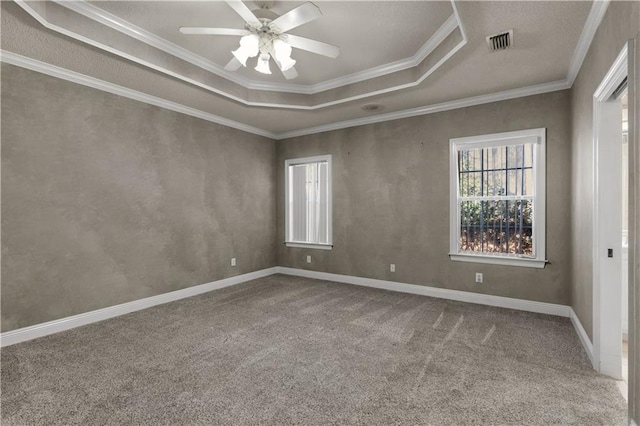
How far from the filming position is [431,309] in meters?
3.88

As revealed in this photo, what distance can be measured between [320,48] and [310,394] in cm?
267

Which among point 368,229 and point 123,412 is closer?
point 123,412

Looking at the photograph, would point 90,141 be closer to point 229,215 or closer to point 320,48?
point 229,215

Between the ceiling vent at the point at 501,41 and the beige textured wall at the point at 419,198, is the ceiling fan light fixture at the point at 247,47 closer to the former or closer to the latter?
the ceiling vent at the point at 501,41

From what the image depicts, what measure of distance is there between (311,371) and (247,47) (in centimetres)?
262

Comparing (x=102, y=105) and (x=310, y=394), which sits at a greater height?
(x=102, y=105)

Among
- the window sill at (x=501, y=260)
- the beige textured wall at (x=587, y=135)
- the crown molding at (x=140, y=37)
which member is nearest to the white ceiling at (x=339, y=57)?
the crown molding at (x=140, y=37)

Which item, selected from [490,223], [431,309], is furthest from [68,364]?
[490,223]

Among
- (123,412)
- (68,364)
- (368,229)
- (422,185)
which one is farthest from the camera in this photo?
(368,229)

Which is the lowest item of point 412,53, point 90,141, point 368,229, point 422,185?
point 368,229

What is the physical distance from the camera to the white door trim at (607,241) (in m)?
2.31

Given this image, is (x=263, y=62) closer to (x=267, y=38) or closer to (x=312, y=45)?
(x=267, y=38)

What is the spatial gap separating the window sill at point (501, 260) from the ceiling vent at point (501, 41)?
2424 millimetres

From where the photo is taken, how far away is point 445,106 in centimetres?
432
